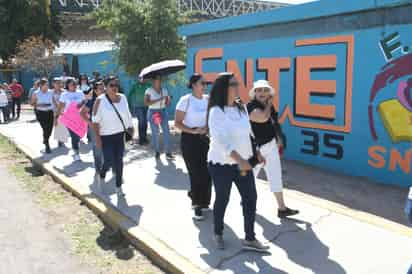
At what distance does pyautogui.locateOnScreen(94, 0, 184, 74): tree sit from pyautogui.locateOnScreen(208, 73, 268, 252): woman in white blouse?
742cm

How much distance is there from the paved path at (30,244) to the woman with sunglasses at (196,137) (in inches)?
60.7

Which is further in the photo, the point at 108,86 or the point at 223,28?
the point at 223,28

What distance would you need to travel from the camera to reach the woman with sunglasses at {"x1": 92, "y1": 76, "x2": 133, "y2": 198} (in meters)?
5.76

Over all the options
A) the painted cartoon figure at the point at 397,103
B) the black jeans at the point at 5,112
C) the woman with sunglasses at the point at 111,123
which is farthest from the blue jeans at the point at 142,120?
the black jeans at the point at 5,112

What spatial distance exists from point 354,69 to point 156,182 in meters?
3.72

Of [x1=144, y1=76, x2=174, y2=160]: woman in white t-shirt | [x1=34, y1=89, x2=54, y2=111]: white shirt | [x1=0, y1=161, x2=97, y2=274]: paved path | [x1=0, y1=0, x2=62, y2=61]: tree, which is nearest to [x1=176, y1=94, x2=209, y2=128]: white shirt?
[x1=0, y1=161, x2=97, y2=274]: paved path

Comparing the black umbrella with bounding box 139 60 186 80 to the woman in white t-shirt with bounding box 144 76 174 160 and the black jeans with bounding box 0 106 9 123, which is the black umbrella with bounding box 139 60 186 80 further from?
the black jeans with bounding box 0 106 9 123

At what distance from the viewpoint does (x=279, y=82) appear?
8320 mm

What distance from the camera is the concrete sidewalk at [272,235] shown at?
3820mm

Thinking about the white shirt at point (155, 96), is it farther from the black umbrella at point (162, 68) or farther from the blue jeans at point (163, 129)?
the black umbrella at point (162, 68)

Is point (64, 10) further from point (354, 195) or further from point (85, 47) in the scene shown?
point (354, 195)

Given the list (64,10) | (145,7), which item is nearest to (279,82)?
(145,7)

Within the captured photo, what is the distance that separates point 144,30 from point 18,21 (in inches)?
880

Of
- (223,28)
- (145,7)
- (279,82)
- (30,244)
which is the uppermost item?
(145,7)
